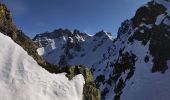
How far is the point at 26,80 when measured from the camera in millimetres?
26047

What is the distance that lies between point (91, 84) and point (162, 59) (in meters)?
60.9

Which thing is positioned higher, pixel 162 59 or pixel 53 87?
pixel 162 59

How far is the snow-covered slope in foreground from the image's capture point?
2478 cm

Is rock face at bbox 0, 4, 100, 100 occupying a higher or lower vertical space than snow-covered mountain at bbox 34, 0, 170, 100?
lower

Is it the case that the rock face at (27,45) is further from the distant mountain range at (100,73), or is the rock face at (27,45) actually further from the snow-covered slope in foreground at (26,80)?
the snow-covered slope in foreground at (26,80)

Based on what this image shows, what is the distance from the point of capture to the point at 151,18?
106000 millimetres

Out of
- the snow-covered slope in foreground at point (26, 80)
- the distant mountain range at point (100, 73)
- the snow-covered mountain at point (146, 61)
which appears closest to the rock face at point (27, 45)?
the distant mountain range at point (100, 73)

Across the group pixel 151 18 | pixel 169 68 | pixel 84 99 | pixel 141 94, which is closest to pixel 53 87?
pixel 84 99

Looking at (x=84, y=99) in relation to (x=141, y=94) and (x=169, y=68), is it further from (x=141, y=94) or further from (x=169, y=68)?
(x=169, y=68)

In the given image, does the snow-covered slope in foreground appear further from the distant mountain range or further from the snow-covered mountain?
the snow-covered mountain

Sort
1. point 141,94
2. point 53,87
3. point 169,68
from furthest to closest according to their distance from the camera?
point 169,68 < point 141,94 < point 53,87

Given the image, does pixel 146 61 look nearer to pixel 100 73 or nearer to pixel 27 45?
pixel 100 73

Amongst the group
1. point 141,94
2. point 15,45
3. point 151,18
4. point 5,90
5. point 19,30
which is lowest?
point 5,90

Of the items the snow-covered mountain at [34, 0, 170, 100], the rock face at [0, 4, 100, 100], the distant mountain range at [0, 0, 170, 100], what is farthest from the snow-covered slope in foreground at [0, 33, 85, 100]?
the snow-covered mountain at [34, 0, 170, 100]
